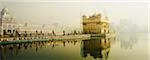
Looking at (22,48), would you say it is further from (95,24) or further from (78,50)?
(95,24)

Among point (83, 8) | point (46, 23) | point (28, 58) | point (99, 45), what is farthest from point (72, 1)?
point (28, 58)

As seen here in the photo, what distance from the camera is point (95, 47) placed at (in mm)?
1928

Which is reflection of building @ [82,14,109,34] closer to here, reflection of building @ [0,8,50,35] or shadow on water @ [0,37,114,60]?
shadow on water @ [0,37,114,60]

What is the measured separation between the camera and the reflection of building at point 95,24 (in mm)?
1909

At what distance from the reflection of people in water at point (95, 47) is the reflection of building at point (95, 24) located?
63 millimetres

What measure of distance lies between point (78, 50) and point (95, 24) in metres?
0.21

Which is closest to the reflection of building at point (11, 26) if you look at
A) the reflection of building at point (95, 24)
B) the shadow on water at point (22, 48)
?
the shadow on water at point (22, 48)

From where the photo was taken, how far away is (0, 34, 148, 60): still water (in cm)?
191

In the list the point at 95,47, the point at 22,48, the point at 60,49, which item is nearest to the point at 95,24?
the point at 95,47

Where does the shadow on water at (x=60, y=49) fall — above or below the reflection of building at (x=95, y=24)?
below

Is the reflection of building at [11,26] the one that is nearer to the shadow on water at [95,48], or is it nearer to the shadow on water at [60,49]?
the shadow on water at [60,49]

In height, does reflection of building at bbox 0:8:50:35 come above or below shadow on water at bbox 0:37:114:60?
above

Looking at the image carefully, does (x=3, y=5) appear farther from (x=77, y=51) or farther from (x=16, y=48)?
(x=77, y=51)

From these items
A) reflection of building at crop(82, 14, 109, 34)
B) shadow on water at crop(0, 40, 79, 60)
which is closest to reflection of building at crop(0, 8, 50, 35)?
shadow on water at crop(0, 40, 79, 60)
